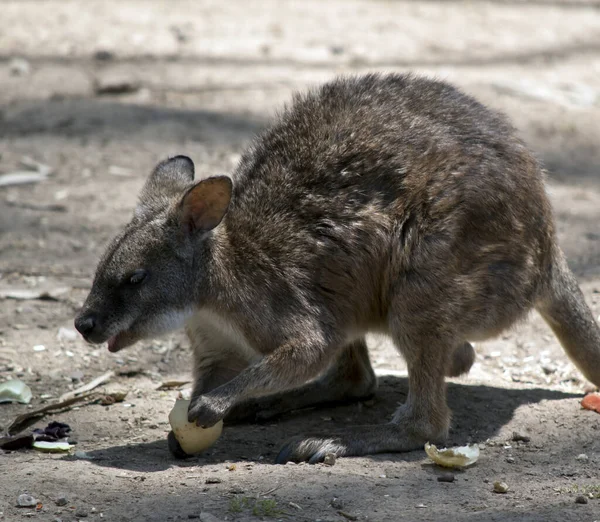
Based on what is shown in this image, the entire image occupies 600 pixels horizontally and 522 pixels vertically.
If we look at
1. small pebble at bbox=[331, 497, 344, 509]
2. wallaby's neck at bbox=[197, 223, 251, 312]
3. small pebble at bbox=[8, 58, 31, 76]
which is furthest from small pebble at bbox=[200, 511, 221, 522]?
small pebble at bbox=[8, 58, 31, 76]

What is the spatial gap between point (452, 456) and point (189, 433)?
103 cm

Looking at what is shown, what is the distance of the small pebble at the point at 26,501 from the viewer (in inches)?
141

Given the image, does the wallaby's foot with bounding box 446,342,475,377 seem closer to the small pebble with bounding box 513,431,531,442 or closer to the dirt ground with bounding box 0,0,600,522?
the dirt ground with bounding box 0,0,600,522

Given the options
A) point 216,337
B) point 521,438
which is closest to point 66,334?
point 216,337

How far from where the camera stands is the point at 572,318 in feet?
15.4

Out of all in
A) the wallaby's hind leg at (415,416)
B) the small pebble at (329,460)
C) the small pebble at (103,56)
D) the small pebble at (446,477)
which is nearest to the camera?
the small pebble at (446,477)

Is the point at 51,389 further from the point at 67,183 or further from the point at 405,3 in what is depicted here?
the point at 405,3

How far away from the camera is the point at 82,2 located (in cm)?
1005

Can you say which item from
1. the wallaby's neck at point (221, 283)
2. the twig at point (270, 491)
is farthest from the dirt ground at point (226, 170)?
the wallaby's neck at point (221, 283)

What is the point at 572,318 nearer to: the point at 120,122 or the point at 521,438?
the point at 521,438

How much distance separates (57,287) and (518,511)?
3075 millimetres

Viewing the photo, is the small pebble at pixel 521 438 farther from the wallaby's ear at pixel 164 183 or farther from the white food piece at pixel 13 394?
the white food piece at pixel 13 394

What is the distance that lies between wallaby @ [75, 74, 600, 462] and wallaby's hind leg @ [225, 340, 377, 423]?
0.39 metres

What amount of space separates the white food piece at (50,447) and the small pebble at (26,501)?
578 mm
